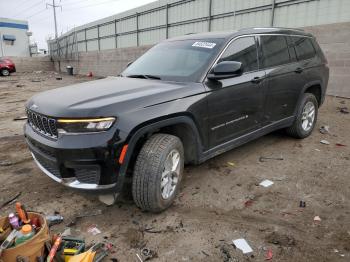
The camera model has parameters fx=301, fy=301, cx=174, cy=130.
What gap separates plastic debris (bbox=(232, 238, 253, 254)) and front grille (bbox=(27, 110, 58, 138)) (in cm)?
190

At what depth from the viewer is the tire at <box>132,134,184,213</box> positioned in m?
2.83

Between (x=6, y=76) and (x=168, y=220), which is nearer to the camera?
(x=168, y=220)

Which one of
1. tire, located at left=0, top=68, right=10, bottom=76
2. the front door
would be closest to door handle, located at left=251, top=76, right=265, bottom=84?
the front door

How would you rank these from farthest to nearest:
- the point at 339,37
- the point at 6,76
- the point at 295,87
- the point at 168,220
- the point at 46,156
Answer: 1. the point at 6,76
2. the point at 339,37
3. the point at 295,87
4. the point at 168,220
5. the point at 46,156

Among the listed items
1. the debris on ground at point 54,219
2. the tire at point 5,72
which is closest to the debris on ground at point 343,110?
the debris on ground at point 54,219

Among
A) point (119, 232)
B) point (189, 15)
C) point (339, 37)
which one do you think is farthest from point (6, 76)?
point (119, 232)

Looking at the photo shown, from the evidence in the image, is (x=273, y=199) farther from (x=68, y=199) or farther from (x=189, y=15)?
(x=189, y=15)

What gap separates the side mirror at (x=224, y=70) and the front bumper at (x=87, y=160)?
4.68 feet

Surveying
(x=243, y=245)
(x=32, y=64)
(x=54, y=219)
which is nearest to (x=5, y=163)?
(x=54, y=219)

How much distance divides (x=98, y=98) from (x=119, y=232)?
129 centimetres

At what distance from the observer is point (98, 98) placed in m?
2.85

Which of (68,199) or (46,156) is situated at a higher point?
(46,156)

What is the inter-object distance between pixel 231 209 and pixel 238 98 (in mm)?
1360

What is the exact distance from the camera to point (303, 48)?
16.7 ft
